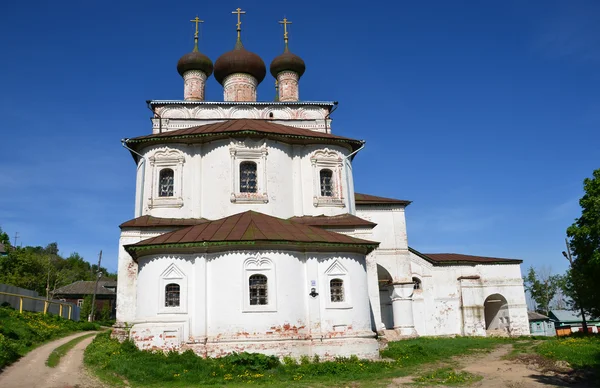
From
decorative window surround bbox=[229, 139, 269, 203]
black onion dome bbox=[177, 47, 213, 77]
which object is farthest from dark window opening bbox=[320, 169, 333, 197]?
black onion dome bbox=[177, 47, 213, 77]

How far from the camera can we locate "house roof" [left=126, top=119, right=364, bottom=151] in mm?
18062

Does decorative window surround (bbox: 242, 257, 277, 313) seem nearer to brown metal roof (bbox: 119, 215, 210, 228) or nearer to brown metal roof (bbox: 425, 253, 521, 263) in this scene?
brown metal roof (bbox: 119, 215, 210, 228)

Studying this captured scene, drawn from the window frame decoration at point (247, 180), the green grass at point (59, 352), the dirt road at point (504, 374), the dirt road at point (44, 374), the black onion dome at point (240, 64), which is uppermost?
the black onion dome at point (240, 64)

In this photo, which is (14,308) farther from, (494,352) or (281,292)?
(494,352)

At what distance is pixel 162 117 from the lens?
23.8 m

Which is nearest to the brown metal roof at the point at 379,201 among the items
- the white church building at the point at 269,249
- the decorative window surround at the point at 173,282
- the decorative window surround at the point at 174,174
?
the white church building at the point at 269,249

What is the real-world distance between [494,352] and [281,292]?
26.5ft

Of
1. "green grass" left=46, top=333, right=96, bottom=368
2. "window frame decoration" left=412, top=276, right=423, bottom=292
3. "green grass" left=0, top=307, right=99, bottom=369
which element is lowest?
"green grass" left=46, top=333, right=96, bottom=368

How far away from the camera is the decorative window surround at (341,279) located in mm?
14688

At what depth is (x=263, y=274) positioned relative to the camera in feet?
46.3

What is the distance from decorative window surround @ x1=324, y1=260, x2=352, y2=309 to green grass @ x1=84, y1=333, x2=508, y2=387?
4.97ft

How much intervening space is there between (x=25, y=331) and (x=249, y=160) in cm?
922

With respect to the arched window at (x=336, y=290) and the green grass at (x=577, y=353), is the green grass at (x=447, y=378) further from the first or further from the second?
the arched window at (x=336, y=290)

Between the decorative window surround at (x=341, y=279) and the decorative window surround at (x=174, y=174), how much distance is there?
6.23m
